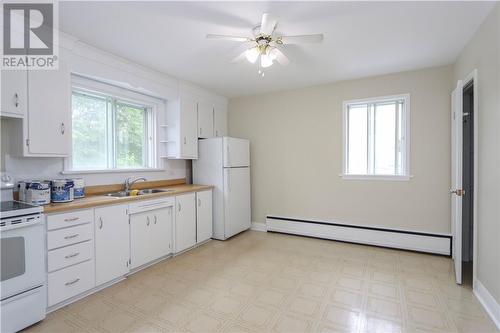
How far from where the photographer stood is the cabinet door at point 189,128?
376 cm

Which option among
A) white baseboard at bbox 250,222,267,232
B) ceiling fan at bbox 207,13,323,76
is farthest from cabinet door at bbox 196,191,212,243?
ceiling fan at bbox 207,13,323,76

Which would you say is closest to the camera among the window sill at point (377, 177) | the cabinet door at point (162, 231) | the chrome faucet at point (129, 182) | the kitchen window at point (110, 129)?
the kitchen window at point (110, 129)

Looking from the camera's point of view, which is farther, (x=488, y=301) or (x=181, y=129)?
(x=181, y=129)

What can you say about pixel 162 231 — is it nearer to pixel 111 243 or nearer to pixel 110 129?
pixel 111 243

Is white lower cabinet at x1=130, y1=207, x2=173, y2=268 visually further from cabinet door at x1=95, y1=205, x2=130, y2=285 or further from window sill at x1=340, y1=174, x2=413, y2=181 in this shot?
window sill at x1=340, y1=174, x2=413, y2=181

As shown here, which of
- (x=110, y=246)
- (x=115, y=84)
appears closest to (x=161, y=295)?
(x=110, y=246)

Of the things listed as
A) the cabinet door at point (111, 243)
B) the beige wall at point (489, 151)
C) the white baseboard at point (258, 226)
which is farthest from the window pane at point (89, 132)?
the beige wall at point (489, 151)

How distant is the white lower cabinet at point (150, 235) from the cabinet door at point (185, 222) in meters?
0.12

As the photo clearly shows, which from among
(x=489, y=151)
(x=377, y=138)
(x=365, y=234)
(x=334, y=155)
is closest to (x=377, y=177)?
(x=377, y=138)

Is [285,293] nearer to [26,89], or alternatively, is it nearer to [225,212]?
[225,212]

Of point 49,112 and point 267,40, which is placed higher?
point 267,40

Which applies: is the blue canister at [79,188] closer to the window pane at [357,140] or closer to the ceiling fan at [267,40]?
the ceiling fan at [267,40]

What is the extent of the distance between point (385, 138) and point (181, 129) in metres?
3.02

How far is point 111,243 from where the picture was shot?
2498 millimetres
